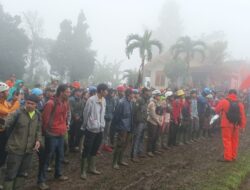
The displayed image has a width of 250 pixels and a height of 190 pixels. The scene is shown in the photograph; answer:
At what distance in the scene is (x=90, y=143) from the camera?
7.48 m

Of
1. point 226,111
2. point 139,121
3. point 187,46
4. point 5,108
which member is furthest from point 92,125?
point 187,46

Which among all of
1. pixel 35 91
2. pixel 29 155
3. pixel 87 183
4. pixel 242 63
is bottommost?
pixel 87 183

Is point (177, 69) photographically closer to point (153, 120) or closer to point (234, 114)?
point (234, 114)

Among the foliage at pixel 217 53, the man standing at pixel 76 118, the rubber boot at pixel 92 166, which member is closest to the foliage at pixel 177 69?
the foliage at pixel 217 53

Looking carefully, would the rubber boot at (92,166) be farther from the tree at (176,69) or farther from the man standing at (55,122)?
the tree at (176,69)

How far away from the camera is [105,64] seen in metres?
61.4

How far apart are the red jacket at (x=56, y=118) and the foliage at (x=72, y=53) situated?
139ft

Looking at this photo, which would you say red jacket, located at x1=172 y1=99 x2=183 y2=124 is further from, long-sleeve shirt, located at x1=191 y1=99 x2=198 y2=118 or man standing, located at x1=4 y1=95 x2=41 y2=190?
man standing, located at x1=4 y1=95 x2=41 y2=190

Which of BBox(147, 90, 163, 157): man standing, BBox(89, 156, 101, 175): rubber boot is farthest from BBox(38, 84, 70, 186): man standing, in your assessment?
BBox(147, 90, 163, 157): man standing

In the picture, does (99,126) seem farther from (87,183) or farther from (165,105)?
(165,105)

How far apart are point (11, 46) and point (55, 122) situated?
35301 millimetres

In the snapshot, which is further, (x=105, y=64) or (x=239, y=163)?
(x=105, y=64)

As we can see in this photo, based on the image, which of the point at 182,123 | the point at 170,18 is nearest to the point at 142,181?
the point at 182,123

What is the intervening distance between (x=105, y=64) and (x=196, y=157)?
170 feet
